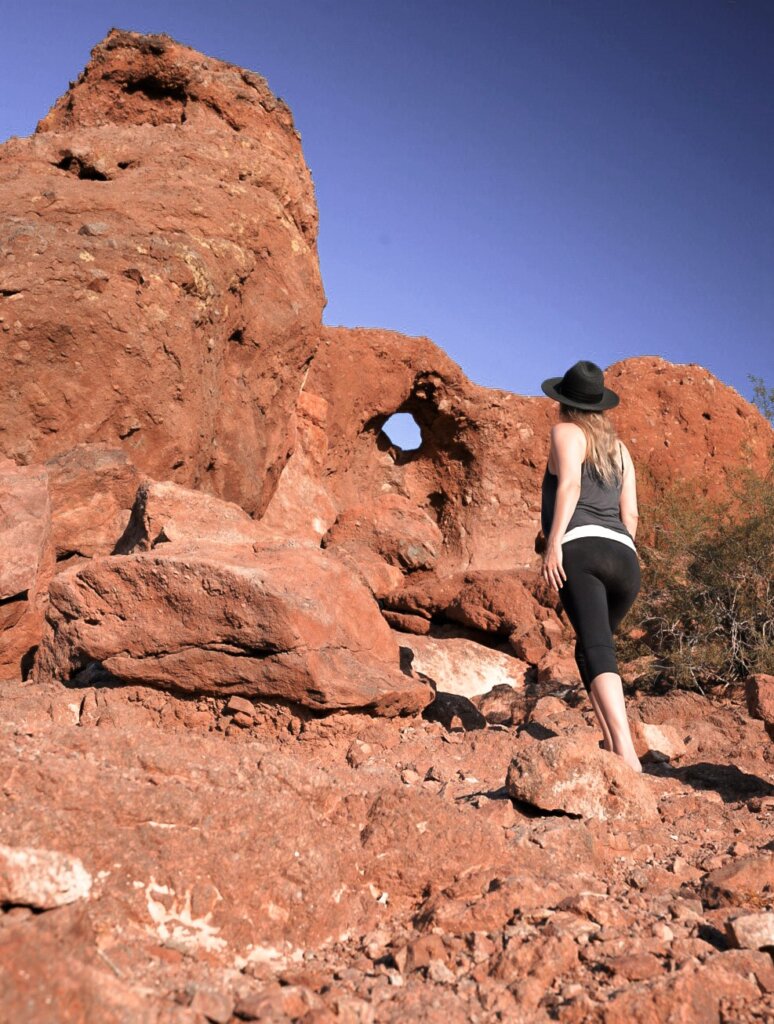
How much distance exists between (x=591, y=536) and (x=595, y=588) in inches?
8.1

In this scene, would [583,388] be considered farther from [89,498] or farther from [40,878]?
[89,498]

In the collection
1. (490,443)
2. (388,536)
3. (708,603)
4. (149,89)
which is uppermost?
(149,89)

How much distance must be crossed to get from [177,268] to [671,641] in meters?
5.02

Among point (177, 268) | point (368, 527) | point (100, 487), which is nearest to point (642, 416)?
point (368, 527)

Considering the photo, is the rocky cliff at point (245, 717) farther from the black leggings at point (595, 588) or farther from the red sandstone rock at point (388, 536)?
the red sandstone rock at point (388, 536)

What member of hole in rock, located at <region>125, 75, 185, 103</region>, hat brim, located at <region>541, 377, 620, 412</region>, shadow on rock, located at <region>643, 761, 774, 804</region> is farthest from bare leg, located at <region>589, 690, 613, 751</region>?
hole in rock, located at <region>125, 75, 185, 103</region>

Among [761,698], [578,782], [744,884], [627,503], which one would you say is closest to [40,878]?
[744,884]

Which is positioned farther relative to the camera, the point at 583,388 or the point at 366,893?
the point at 583,388

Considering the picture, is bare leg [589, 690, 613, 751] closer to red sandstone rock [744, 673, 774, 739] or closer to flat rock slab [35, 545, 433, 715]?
flat rock slab [35, 545, 433, 715]

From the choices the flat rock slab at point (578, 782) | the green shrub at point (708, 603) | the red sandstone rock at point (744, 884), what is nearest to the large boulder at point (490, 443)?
the green shrub at point (708, 603)

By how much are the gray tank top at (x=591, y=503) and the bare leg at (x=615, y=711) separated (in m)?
0.61

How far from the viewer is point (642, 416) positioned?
15133 millimetres

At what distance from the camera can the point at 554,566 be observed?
3.57 metres

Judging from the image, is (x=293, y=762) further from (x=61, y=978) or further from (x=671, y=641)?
(x=671, y=641)
